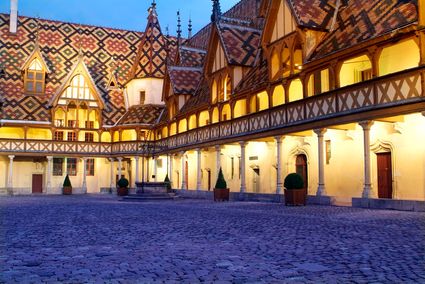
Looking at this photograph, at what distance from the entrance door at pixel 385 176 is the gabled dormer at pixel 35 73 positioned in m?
38.2

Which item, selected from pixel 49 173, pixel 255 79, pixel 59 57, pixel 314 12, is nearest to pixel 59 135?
pixel 49 173

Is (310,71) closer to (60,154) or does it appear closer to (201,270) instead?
(201,270)

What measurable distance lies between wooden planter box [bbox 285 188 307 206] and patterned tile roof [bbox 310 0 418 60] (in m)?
6.51

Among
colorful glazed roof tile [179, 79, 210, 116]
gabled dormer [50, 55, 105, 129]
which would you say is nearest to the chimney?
gabled dormer [50, 55, 105, 129]

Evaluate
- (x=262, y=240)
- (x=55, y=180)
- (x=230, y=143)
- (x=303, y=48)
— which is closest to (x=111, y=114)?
(x=55, y=180)

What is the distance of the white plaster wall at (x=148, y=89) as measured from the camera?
4944 centimetres

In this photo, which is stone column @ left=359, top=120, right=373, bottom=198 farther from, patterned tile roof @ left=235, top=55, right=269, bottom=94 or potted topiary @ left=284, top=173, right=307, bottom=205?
patterned tile roof @ left=235, top=55, right=269, bottom=94

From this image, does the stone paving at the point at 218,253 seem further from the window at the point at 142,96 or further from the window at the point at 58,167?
the window at the point at 142,96

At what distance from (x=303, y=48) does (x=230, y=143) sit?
889 cm

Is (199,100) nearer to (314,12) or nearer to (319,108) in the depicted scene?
(314,12)

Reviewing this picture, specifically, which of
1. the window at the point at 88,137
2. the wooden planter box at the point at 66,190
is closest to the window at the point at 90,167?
the window at the point at 88,137

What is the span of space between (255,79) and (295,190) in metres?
10.7

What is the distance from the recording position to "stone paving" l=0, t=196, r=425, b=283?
5836 mm

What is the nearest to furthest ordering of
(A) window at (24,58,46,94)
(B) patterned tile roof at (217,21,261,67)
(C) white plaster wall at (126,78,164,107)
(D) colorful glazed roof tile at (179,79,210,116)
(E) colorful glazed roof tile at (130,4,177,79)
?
(B) patterned tile roof at (217,21,261,67) < (D) colorful glazed roof tile at (179,79,210,116) < (A) window at (24,58,46,94) < (C) white plaster wall at (126,78,164,107) < (E) colorful glazed roof tile at (130,4,177,79)
